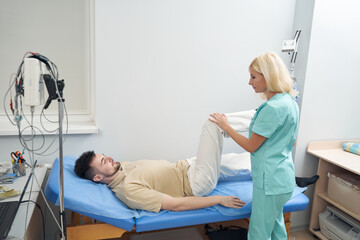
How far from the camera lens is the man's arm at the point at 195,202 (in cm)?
159

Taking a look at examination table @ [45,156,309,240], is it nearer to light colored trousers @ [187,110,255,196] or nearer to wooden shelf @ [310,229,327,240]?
light colored trousers @ [187,110,255,196]

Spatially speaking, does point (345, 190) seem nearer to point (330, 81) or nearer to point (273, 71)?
point (330, 81)

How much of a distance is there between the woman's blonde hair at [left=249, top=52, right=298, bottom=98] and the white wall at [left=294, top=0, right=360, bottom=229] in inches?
39.2

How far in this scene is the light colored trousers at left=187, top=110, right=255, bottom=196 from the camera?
66.1 inches

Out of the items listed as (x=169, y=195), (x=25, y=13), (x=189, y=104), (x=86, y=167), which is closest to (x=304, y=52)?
(x=189, y=104)

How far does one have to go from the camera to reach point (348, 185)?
6.93 ft

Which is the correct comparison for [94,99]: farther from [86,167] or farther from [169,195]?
[169,195]

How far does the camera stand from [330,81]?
2.37 metres

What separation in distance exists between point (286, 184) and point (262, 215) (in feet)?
0.70

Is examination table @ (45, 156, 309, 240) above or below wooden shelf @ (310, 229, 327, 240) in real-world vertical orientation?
above

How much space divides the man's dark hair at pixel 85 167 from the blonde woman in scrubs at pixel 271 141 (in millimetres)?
882

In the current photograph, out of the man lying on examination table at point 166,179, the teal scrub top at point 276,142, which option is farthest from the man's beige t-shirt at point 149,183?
the teal scrub top at point 276,142

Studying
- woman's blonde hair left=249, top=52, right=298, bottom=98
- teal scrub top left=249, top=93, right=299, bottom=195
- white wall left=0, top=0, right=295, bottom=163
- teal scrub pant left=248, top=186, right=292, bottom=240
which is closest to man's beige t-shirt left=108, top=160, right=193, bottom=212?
white wall left=0, top=0, right=295, bottom=163

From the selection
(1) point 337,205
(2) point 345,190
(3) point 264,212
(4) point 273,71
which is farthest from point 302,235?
(4) point 273,71
